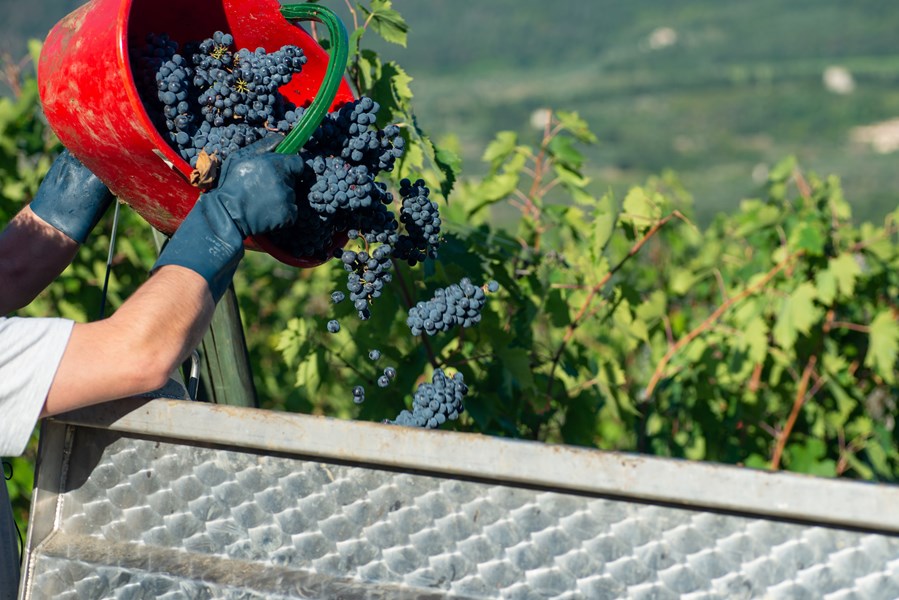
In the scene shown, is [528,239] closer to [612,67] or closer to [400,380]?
[400,380]

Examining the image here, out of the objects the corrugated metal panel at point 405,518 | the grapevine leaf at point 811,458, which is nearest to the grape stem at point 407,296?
the corrugated metal panel at point 405,518

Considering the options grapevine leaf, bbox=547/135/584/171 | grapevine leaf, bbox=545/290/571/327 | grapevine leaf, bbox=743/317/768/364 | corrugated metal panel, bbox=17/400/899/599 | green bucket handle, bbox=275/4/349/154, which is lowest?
corrugated metal panel, bbox=17/400/899/599

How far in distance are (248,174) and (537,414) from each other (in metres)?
1.35

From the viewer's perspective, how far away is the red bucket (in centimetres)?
139

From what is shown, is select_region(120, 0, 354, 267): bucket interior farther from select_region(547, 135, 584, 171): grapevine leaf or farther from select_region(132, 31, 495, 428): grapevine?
select_region(547, 135, 584, 171): grapevine leaf

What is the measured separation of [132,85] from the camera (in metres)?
1.37

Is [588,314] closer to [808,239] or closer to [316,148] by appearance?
[808,239]

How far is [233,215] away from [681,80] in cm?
2096

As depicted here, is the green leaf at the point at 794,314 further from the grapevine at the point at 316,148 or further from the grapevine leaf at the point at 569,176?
the grapevine at the point at 316,148

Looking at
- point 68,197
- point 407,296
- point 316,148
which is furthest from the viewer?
point 407,296

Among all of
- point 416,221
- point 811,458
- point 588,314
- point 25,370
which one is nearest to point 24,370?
point 25,370

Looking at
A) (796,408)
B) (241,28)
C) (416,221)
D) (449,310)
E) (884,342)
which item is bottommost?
(449,310)

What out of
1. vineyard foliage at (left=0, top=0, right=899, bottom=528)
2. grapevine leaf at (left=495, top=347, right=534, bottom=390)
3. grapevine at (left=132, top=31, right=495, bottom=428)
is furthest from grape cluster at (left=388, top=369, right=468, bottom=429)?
grapevine leaf at (left=495, top=347, right=534, bottom=390)

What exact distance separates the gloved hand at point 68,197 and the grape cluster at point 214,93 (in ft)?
0.99
